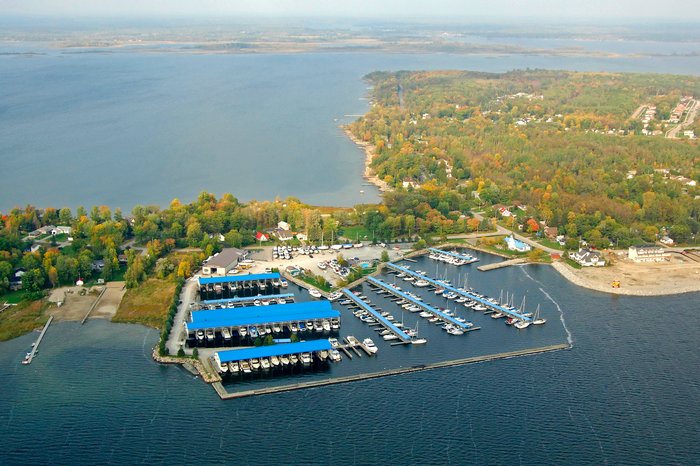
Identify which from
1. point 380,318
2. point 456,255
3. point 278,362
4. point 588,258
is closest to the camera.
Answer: point 278,362

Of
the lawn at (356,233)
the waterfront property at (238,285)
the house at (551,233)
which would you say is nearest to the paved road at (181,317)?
the waterfront property at (238,285)

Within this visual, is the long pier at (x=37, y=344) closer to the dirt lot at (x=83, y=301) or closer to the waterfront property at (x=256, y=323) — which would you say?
the dirt lot at (x=83, y=301)

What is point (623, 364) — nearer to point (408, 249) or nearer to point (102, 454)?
point (408, 249)

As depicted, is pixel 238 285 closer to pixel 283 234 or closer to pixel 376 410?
pixel 283 234

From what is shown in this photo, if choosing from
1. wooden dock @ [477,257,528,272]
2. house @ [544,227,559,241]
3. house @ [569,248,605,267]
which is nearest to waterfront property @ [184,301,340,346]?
wooden dock @ [477,257,528,272]

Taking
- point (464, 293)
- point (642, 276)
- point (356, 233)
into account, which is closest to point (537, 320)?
point (464, 293)

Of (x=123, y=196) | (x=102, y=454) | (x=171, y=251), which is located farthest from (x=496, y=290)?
(x=123, y=196)
